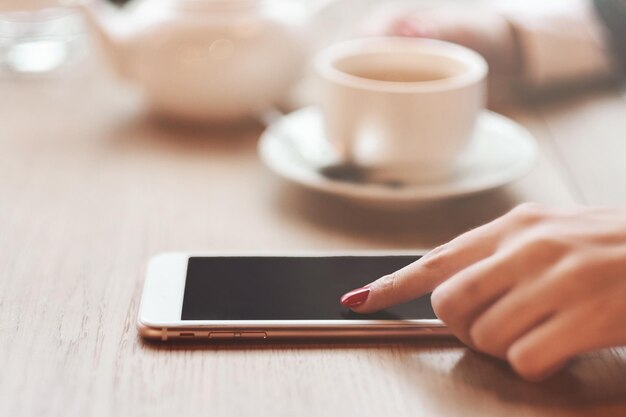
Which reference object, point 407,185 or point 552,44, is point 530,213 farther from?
point 552,44

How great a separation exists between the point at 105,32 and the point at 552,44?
0.48 meters

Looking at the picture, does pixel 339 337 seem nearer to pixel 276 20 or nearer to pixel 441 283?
pixel 441 283

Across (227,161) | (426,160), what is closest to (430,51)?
(426,160)

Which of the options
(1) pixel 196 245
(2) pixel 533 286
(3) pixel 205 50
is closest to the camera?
(2) pixel 533 286

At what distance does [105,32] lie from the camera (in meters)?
0.81

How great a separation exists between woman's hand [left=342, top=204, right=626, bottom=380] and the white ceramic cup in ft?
0.57

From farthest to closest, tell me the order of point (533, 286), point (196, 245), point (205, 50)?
point (205, 50), point (196, 245), point (533, 286)

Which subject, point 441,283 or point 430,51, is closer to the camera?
point 441,283

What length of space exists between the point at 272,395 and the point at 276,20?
18.7 inches

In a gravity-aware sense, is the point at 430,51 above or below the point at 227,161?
above

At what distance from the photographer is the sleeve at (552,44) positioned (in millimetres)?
864

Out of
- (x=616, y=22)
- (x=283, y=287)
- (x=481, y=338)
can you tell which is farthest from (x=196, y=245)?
(x=616, y=22)

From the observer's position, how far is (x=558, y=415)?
42 cm

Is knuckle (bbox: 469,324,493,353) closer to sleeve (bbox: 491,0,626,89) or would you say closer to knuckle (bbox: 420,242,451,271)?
knuckle (bbox: 420,242,451,271)
